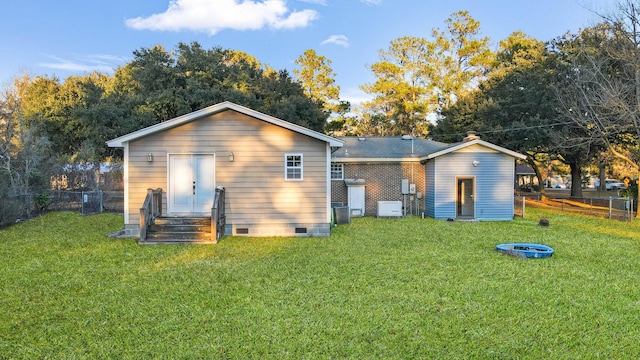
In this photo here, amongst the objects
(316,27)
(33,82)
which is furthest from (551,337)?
(33,82)

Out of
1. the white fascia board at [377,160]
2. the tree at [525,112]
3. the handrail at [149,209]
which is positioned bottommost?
the handrail at [149,209]

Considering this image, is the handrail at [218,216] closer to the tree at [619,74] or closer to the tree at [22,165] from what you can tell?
the tree at [22,165]

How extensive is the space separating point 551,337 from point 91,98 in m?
26.9

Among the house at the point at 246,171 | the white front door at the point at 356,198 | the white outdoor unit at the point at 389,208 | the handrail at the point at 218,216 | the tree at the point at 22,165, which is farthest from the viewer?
the white front door at the point at 356,198

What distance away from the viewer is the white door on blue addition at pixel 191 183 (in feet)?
35.2

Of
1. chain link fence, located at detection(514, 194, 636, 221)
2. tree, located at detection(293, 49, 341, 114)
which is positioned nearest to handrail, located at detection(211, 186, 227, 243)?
chain link fence, located at detection(514, 194, 636, 221)

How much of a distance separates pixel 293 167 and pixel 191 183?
295 centimetres

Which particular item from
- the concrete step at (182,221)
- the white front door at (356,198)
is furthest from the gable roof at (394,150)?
the concrete step at (182,221)

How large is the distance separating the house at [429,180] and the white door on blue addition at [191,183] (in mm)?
6478

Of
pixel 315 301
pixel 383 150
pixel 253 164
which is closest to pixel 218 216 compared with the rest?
pixel 253 164

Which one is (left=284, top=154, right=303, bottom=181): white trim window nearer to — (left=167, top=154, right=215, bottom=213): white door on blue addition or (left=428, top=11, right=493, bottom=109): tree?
(left=167, top=154, right=215, bottom=213): white door on blue addition

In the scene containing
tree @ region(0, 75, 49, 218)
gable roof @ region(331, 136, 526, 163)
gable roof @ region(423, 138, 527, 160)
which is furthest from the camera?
gable roof @ region(331, 136, 526, 163)

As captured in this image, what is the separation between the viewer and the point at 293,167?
428 inches

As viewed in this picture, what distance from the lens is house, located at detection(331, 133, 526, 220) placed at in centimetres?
1491
